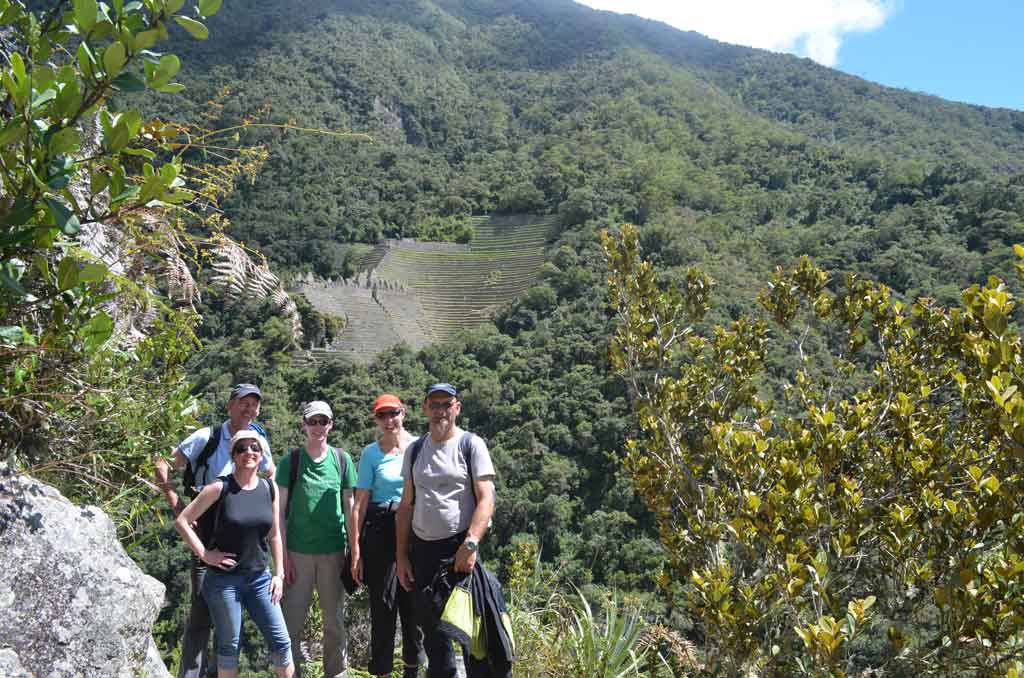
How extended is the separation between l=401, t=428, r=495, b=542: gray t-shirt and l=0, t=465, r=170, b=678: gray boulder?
908 millimetres

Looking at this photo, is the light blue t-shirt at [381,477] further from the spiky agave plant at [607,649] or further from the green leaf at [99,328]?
the green leaf at [99,328]

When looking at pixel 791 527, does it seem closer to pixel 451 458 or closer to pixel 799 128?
pixel 451 458

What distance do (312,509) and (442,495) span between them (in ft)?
2.64

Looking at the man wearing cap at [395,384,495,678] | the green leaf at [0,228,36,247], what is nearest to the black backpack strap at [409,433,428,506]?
the man wearing cap at [395,384,495,678]

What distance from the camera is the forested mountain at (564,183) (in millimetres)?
31469

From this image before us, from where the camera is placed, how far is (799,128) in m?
81.4

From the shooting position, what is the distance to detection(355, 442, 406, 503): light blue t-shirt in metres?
2.84

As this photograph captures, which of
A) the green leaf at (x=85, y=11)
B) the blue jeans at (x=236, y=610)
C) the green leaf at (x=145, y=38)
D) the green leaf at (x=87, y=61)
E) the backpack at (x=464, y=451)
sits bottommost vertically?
the blue jeans at (x=236, y=610)

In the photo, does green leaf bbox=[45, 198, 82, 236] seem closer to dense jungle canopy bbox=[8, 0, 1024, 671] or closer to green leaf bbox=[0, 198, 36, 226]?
green leaf bbox=[0, 198, 36, 226]

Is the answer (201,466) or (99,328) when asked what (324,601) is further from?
(99,328)

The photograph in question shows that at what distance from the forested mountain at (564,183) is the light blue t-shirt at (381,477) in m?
2.14

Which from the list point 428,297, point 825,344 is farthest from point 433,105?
point 825,344

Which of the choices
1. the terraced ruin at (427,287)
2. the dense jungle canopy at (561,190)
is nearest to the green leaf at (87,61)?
the dense jungle canopy at (561,190)

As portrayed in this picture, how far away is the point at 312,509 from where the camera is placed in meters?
2.93
